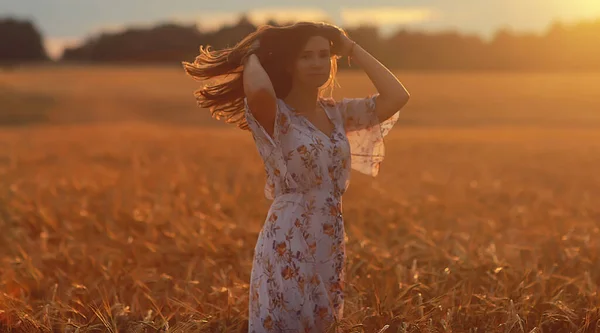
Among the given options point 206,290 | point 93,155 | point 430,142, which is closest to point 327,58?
point 206,290

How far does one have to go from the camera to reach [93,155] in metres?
11.1

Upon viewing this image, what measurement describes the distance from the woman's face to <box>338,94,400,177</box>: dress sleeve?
0.97 ft

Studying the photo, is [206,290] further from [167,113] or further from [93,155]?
[167,113]

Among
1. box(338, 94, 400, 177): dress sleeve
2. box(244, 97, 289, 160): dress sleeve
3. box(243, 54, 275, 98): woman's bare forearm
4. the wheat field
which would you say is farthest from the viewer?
the wheat field

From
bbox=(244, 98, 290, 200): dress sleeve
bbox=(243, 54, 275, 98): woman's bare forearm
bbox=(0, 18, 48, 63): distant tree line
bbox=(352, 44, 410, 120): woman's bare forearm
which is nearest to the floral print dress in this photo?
bbox=(244, 98, 290, 200): dress sleeve

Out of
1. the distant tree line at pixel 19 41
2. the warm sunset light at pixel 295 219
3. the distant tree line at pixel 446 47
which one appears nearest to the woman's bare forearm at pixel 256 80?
the warm sunset light at pixel 295 219

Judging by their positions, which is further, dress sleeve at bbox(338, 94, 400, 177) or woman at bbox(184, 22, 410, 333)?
dress sleeve at bbox(338, 94, 400, 177)

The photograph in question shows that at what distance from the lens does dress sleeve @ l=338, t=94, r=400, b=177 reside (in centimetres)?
338

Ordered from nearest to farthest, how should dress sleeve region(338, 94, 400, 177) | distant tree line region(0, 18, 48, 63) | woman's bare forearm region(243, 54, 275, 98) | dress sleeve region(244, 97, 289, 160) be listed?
woman's bare forearm region(243, 54, 275, 98)
dress sleeve region(244, 97, 289, 160)
dress sleeve region(338, 94, 400, 177)
distant tree line region(0, 18, 48, 63)

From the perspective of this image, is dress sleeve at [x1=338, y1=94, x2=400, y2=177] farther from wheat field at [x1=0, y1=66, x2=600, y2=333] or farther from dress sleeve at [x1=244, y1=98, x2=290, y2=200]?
wheat field at [x1=0, y1=66, x2=600, y2=333]

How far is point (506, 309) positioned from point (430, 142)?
11246 mm

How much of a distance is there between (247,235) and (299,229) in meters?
2.41

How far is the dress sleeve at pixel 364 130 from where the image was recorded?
3377 millimetres

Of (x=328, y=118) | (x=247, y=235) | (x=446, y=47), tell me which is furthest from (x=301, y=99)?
(x=446, y=47)
